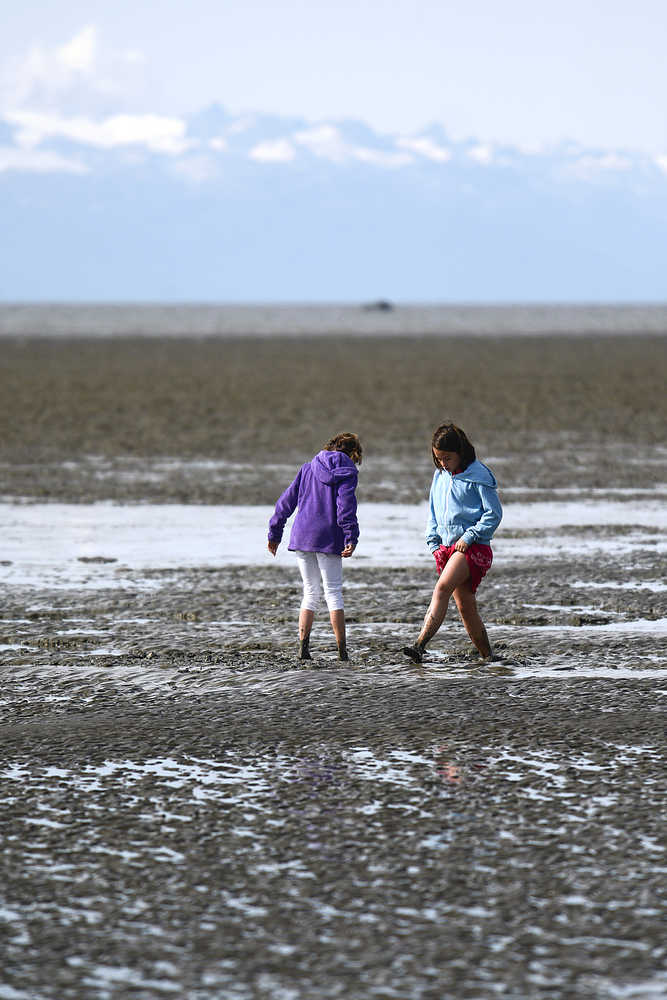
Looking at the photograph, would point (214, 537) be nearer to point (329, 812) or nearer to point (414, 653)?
point (414, 653)

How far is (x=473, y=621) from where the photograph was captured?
340 inches

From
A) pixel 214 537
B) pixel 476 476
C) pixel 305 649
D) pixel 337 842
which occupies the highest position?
pixel 476 476

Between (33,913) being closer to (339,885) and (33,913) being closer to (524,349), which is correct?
(339,885)

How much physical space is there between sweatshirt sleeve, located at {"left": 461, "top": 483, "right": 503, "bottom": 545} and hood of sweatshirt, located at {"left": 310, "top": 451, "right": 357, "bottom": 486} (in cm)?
68

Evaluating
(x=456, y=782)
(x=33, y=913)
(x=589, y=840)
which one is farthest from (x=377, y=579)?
(x=33, y=913)

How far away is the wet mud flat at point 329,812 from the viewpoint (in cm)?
462

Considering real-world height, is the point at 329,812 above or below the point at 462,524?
below

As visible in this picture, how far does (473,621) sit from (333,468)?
3.62ft

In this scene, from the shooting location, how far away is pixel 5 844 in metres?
5.62

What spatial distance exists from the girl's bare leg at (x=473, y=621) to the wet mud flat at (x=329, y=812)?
6.0 inches

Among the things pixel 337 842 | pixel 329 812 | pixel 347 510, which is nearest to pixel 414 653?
pixel 347 510

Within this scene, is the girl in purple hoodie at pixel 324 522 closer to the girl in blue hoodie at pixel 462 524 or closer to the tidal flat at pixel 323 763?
the tidal flat at pixel 323 763

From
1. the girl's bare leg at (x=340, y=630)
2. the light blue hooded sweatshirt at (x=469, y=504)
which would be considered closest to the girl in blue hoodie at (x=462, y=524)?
the light blue hooded sweatshirt at (x=469, y=504)

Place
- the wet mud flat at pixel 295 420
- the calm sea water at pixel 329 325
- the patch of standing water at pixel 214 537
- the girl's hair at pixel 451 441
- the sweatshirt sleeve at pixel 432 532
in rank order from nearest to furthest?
the girl's hair at pixel 451 441
the sweatshirt sleeve at pixel 432 532
the patch of standing water at pixel 214 537
the wet mud flat at pixel 295 420
the calm sea water at pixel 329 325
